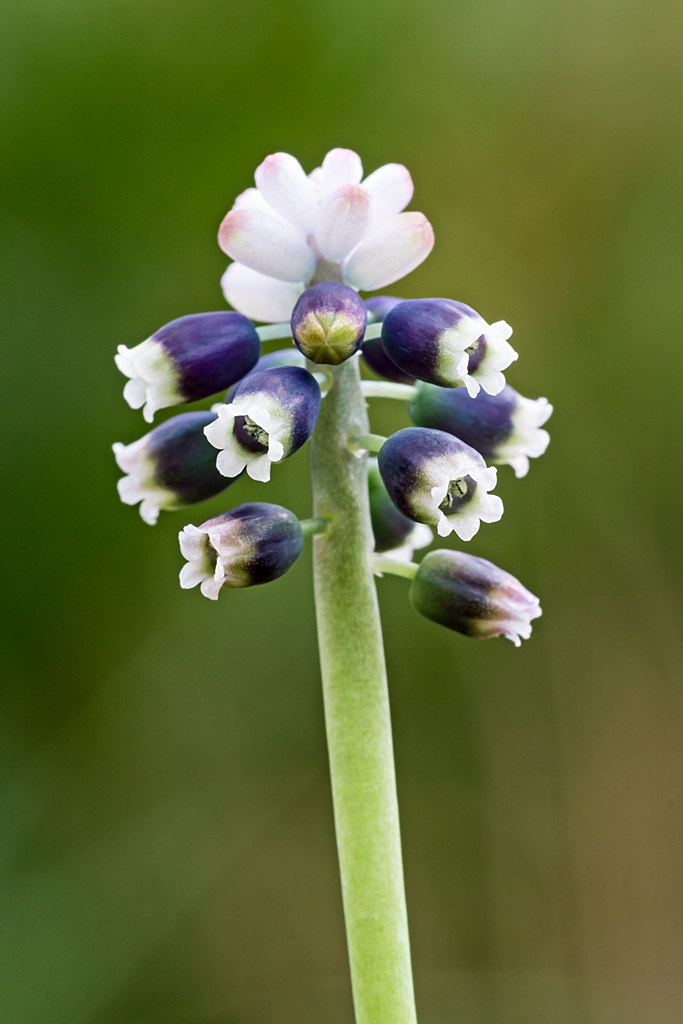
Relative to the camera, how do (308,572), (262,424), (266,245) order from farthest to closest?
(308,572) → (266,245) → (262,424)

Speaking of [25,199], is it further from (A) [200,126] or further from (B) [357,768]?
(B) [357,768]

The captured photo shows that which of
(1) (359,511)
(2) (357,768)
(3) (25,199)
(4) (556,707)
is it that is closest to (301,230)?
(1) (359,511)

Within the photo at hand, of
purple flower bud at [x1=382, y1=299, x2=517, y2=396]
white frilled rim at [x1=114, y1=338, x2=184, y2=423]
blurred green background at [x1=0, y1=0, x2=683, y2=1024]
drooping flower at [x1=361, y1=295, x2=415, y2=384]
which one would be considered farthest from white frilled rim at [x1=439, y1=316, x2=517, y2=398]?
blurred green background at [x1=0, y1=0, x2=683, y2=1024]

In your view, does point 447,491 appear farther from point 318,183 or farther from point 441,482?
point 318,183

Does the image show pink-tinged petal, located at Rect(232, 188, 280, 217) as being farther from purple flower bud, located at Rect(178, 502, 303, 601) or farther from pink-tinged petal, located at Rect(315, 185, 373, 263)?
purple flower bud, located at Rect(178, 502, 303, 601)

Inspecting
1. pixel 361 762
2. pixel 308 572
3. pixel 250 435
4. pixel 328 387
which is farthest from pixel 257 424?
pixel 308 572
